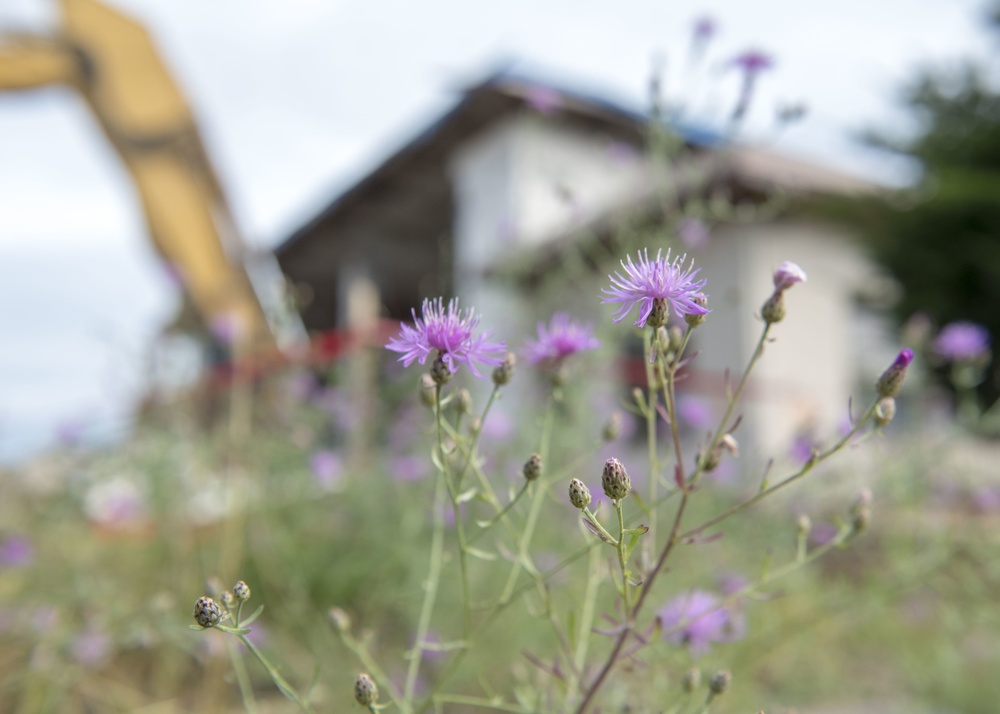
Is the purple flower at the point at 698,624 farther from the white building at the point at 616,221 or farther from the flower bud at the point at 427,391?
the white building at the point at 616,221

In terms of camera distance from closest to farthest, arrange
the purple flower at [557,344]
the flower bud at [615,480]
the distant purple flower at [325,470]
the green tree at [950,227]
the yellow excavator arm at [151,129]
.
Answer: the flower bud at [615,480] < the purple flower at [557,344] < the distant purple flower at [325,470] < the yellow excavator arm at [151,129] < the green tree at [950,227]

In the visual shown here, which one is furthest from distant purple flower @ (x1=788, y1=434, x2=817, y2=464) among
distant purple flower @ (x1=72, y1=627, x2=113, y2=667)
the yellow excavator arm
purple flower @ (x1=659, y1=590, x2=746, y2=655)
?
the yellow excavator arm

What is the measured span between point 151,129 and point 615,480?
536 centimetres

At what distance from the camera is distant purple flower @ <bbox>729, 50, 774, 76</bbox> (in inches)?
56.1

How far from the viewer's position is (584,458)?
107 cm

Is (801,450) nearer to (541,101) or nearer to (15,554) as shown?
(541,101)

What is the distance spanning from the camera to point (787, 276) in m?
0.73

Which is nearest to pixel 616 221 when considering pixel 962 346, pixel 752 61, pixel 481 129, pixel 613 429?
pixel 962 346

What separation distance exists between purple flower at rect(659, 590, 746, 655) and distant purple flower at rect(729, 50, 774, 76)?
33.2 inches

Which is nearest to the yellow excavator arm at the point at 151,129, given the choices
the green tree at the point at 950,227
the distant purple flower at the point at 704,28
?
the distant purple flower at the point at 704,28

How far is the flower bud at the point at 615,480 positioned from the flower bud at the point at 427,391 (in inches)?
10.4

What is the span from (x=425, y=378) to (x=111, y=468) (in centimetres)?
213

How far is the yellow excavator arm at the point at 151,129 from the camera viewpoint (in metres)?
5.08

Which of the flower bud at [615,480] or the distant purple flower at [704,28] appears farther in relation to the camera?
the distant purple flower at [704,28]
